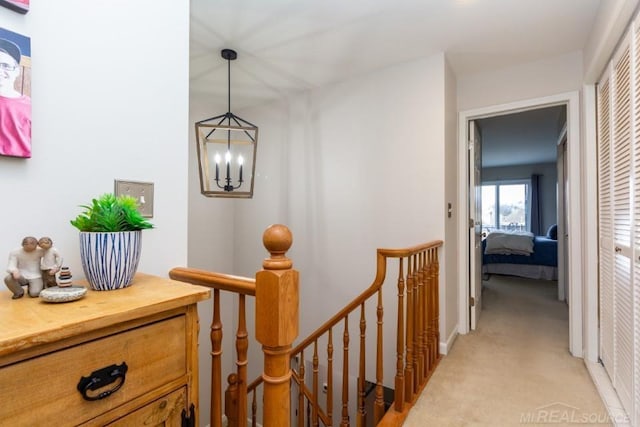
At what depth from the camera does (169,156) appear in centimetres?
114

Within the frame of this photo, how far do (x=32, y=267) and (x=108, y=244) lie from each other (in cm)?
16

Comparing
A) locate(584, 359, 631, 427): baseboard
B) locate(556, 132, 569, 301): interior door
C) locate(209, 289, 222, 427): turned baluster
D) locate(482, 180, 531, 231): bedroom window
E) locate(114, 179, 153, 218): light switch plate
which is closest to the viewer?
locate(209, 289, 222, 427): turned baluster

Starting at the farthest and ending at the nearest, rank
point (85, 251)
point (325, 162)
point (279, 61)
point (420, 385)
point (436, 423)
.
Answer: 1. point (325, 162)
2. point (279, 61)
3. point (420, 385)
4. point (436, 423)
5. point (85, 251)

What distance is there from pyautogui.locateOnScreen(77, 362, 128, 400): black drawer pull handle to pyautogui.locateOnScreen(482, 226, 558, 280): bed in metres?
5.89

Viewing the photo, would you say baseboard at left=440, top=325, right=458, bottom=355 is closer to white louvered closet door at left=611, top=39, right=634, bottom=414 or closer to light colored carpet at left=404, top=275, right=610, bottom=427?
light colored carpet at left=404, top=275, right=610, bottom=427

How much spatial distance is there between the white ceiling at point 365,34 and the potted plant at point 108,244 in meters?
1.73

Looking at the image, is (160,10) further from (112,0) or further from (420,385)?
(420,385)

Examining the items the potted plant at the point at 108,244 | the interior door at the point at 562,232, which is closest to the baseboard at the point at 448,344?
the interior door at the point at 562,232

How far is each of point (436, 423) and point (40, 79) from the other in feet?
7.24

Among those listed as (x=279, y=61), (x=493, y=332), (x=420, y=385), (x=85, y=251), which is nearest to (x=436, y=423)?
(x=420, y=385)

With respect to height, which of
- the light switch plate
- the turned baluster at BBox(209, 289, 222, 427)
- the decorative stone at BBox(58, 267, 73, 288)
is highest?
the light switch plate

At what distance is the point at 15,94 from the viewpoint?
2.59ft

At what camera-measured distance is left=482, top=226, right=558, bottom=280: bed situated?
17.1 ft

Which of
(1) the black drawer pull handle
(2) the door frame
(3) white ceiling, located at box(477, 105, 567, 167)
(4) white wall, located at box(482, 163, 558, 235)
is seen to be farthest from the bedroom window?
(1) the black drawer pull handle
